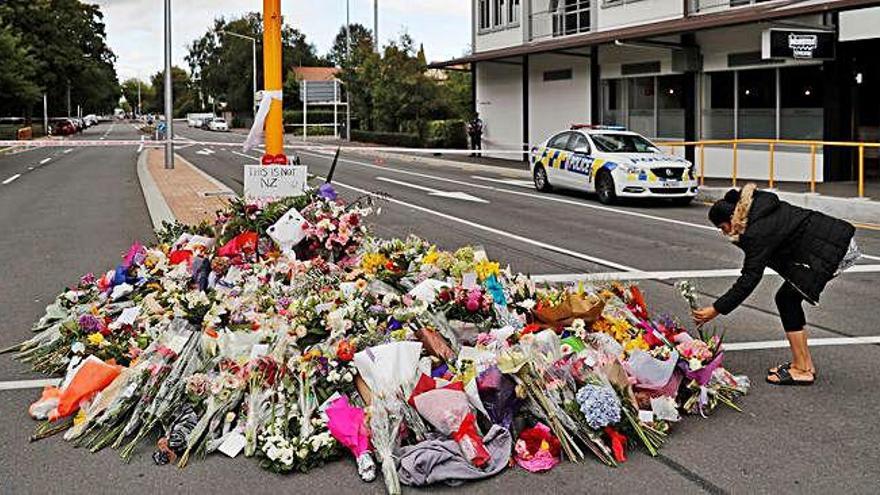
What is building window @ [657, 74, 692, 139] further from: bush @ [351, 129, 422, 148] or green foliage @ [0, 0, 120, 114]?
green foliage @ [0, 0, 120, 114]

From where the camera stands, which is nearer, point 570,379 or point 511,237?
point 570,379

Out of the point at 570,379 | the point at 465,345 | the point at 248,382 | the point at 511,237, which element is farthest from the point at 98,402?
the point at 511,237

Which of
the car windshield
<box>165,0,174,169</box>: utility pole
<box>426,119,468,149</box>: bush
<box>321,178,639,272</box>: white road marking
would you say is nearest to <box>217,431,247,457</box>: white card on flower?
<box>321,178,639,272</box>: white road marking

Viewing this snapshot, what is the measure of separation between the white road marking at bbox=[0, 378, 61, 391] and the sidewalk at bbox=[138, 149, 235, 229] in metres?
5.62

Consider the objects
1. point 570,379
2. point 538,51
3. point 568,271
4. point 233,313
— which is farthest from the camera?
point 538,51

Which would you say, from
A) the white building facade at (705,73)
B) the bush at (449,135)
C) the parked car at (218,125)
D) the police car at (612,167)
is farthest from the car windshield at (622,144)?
the parked car at (218,125)

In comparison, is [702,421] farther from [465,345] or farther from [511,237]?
[511,237]

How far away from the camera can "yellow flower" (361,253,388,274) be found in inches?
307

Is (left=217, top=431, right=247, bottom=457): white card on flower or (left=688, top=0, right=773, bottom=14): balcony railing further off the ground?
(left=688, top=0, right=773, bottom=14): balcony railing

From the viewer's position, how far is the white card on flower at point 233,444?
5.63 metres

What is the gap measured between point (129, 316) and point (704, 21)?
20.2 metres

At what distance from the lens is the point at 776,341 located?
820 centimetres

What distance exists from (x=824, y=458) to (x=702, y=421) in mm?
838

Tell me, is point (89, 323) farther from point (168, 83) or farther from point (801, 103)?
point (168, 83)
